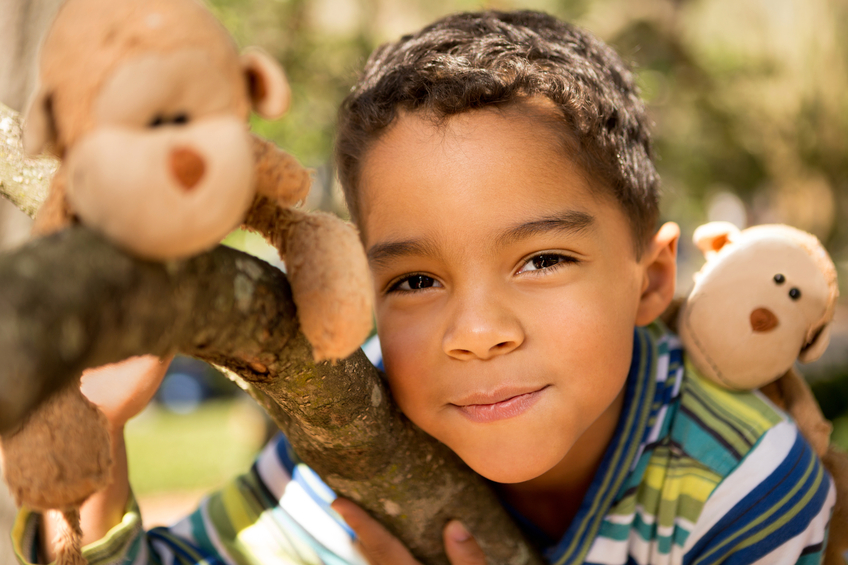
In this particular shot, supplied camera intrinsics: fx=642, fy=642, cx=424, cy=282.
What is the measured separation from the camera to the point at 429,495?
1424 mm

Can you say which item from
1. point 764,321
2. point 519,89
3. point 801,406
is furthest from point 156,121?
point 801,406

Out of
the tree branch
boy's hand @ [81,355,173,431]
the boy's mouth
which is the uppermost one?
the tree branch

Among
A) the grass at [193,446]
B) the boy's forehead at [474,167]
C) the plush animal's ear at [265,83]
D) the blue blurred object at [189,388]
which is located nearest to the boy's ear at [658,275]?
the boy's forehead at [474,167]

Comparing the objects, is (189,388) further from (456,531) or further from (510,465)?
(510,465)

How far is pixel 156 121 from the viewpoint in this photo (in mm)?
542

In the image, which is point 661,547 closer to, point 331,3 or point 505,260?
point 505,260

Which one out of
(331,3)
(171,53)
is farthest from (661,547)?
(331,3)

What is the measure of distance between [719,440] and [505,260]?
29.9 inches

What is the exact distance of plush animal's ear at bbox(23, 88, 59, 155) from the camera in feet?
1.88

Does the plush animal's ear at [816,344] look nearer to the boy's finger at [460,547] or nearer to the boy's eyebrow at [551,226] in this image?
the boy's eyebrow at [551,226]

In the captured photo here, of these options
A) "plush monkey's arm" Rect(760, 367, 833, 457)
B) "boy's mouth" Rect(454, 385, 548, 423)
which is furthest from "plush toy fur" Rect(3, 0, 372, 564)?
"plush monkey's arm" Rect(760, 367, 833, 457)

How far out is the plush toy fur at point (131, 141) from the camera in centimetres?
52

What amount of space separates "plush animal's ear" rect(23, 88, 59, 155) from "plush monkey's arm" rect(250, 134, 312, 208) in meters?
0.19

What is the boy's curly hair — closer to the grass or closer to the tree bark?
the tree bark
